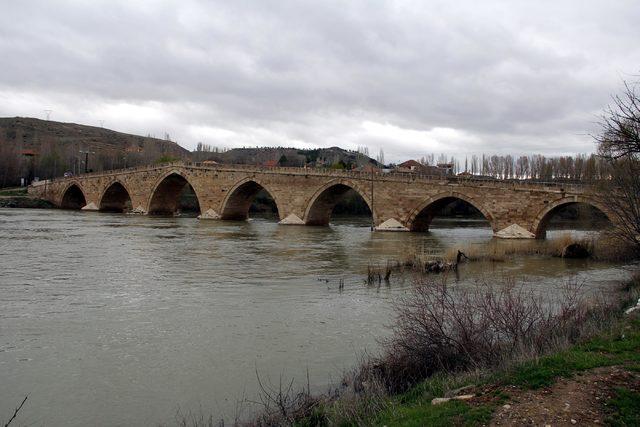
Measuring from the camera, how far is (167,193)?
175 feet

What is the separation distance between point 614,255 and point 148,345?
17.7 metres

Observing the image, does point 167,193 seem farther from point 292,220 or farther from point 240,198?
point 292,220

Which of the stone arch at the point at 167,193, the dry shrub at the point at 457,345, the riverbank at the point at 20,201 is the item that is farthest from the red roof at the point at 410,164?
the dry shrub at the point at 457,345

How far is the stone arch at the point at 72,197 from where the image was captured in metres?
64.3

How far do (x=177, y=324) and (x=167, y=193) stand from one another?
150 ft

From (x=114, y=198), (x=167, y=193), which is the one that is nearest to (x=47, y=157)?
(x=114, y=198)

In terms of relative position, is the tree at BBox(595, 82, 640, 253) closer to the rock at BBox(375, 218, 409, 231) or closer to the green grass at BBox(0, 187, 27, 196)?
the rock at BBox(375, 218, 409, 231)

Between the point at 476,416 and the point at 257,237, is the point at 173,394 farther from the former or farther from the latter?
the point at 257,237

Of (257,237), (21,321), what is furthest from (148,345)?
(257,237)

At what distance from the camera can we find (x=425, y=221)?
34.7 meters

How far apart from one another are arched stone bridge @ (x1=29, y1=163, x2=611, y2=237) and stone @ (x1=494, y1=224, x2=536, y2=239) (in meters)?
0.06

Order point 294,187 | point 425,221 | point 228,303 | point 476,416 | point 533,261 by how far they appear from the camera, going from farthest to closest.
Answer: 1. point 294,187
2. point 425,221
3. point 533,261
4. point 228,303
5. point 476,416

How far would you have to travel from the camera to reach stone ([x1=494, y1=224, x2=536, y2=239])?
28.7 m

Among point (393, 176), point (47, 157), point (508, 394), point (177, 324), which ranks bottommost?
point (177, 324)
